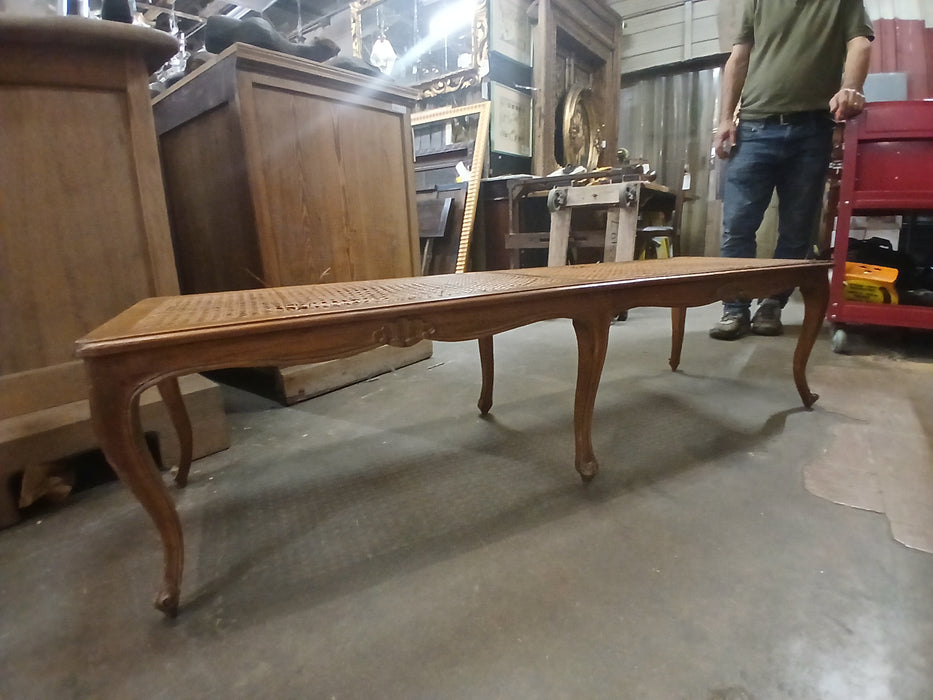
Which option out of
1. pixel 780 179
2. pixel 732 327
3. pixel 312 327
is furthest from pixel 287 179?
pixel 780 179

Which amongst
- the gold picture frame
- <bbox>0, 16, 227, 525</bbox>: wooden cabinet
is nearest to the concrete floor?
<bbox>0, 16, 227, 525</bbox>: wooden cabinet

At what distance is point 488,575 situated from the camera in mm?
851

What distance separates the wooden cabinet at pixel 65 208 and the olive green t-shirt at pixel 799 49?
2.25 metres

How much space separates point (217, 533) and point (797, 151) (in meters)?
2.59

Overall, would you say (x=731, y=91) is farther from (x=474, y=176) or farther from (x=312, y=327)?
(x=312, y=327)

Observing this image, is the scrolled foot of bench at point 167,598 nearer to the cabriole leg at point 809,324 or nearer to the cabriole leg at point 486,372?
the cabriole leg at point 486,372

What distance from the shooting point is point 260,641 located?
2.40 ft

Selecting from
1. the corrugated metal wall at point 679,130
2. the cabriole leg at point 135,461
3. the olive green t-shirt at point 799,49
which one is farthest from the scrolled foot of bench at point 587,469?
the corrugated metal wall at point 679,130

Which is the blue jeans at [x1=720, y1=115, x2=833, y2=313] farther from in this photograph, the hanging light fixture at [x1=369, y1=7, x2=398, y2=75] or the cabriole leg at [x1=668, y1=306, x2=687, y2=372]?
the hanging light fixture at [x1=369, y1=7, x2=398, y2=75]

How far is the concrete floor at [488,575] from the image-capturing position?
26.2 inches

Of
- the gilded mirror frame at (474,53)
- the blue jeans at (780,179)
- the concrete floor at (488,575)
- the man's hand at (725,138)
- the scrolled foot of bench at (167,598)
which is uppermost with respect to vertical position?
the gilded mirror frame at (474,53)

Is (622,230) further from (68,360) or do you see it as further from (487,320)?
(68,360)

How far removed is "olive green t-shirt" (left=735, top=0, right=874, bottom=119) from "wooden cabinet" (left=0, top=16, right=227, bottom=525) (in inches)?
88.4

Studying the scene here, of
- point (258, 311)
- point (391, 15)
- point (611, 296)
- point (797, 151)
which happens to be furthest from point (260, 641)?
point (391, 15)
